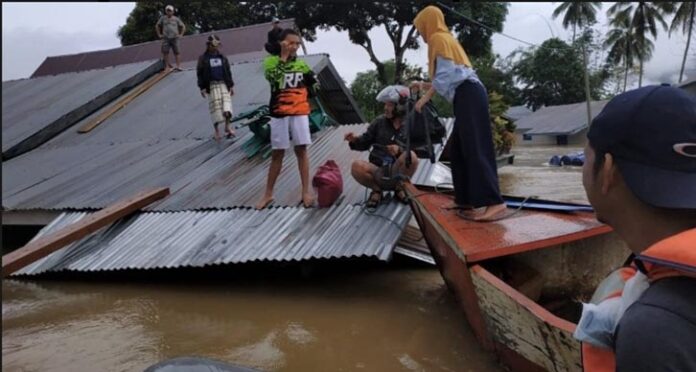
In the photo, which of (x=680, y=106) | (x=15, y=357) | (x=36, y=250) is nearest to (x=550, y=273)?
(x=680, y=106)

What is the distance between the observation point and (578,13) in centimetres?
3694

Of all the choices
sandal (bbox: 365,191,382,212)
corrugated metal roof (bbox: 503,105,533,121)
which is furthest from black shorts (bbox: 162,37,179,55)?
corrugated metal roof (bbox: 503,105,533,121)

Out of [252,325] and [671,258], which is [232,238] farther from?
[671,258]

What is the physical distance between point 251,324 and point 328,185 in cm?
157

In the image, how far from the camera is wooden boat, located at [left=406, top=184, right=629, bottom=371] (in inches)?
99.0

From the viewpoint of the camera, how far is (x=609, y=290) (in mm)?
1122

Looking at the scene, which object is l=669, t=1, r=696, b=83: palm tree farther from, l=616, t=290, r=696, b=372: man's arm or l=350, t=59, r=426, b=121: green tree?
l=616, t=290, r=696, b=372: man's arm

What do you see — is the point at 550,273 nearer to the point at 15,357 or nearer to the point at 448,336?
the point at 448,336

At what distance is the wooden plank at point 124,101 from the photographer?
9670 mm

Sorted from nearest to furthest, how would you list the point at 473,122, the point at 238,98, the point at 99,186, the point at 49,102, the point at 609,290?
the point at 609,290 → the point at 473,122 → the point at 99,186 → the point at 238,98 → the point at 49,102

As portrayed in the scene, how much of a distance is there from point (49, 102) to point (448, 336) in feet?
34.7

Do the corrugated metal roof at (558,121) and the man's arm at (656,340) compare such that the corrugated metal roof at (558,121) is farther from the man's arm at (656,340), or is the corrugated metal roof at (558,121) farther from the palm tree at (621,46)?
the man's arm at (656,340)

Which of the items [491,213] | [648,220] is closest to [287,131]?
[491,213]

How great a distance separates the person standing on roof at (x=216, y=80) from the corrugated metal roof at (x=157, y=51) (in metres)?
3.42
